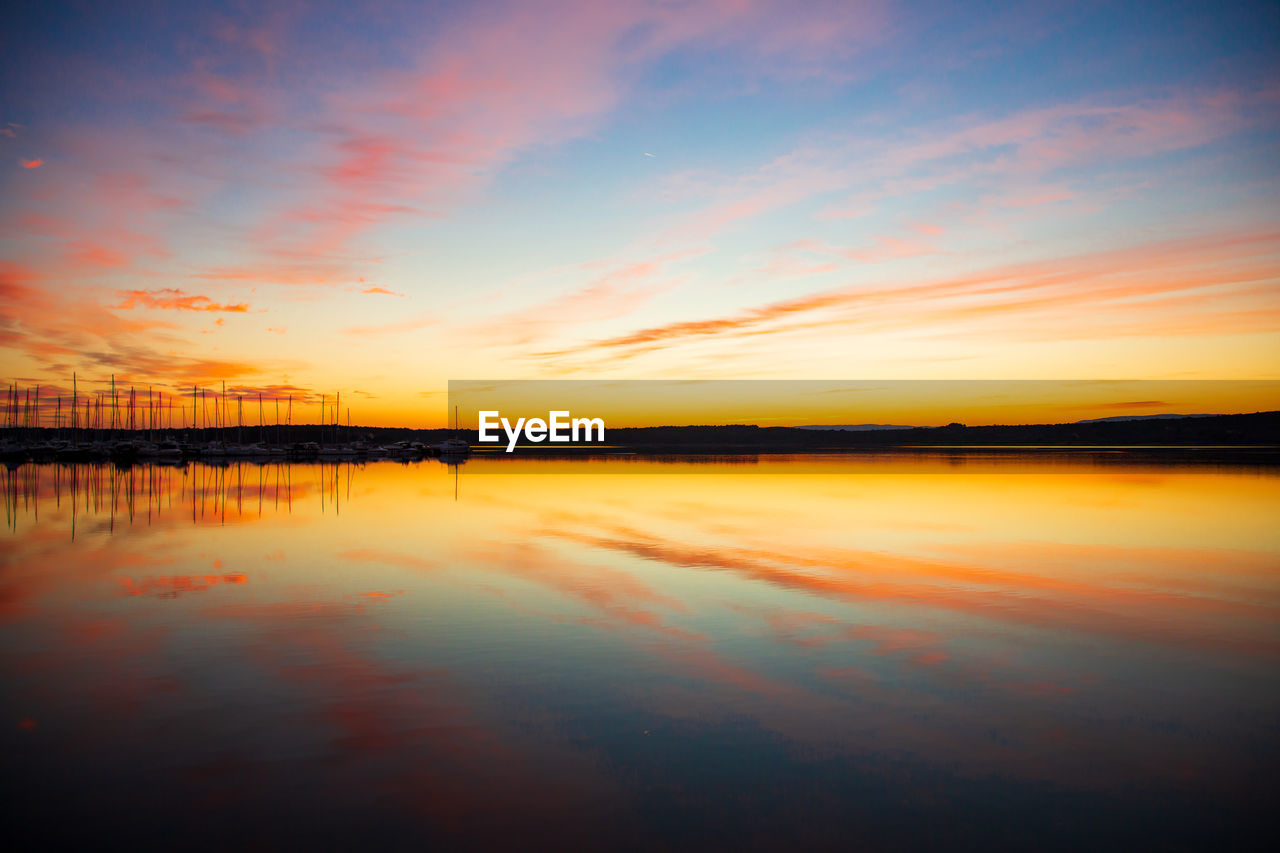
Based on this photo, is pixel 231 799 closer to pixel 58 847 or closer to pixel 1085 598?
pixel 58 847

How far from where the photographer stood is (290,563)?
21.8m

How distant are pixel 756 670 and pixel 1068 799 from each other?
4726 millimetres

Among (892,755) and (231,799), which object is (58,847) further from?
(892,755)

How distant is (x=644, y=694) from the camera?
1078cm

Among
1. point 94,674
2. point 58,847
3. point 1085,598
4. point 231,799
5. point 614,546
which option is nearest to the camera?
point 58,847

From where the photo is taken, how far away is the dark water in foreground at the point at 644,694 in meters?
7.41

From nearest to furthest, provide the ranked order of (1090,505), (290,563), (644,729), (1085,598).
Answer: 1. (644,729)
2. (1085,598)
3. (290,563)
4. (1090,505)

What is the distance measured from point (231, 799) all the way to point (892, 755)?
6692mm

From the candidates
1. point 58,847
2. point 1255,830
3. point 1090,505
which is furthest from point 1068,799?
point 1090,505

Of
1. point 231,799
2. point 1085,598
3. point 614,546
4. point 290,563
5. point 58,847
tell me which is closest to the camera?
point 58,847

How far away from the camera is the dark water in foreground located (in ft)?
24.3

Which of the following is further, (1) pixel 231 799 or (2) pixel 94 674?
(2) pixel 94 674

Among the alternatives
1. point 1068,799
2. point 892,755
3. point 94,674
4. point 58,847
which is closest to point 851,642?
point 892,755

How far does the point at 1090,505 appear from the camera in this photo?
119ft
